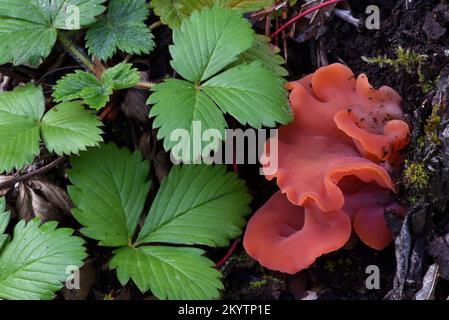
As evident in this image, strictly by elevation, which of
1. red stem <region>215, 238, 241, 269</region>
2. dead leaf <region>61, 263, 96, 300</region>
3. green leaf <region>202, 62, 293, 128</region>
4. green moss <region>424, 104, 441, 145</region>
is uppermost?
green leaf <region>202, 62, 293, 128</region>

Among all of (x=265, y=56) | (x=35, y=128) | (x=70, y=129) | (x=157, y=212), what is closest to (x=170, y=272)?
(x=157, y=212)

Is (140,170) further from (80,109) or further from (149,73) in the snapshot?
(149,73)

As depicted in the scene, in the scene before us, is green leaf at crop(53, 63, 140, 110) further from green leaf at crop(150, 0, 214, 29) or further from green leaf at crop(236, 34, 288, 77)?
green leaf at crop(236, 34, 288, 77)

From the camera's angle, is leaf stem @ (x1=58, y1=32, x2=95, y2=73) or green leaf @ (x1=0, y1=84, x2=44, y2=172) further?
leaf stem @ (x1=58, y1=32, x2=95, y2=73)

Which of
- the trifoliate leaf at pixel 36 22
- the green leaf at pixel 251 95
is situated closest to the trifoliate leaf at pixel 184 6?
the trifoliate leaf at pixel 36 22

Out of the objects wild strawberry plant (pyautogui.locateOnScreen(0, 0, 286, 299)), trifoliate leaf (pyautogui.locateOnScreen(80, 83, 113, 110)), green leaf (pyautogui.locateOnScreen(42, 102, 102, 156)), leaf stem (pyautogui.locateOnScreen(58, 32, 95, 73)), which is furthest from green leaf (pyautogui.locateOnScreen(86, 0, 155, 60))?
green leaf (pyautogui.locateOnScreen(42, 102, 102, 156))

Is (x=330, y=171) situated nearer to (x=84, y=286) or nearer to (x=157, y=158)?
(x=157, y=158)
